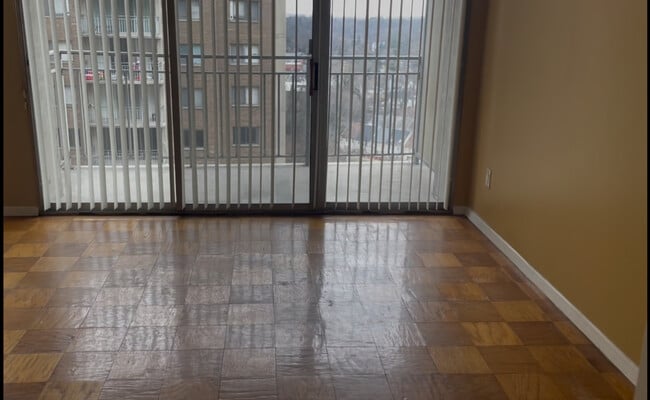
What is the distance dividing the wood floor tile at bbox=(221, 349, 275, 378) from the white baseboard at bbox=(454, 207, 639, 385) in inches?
49.0

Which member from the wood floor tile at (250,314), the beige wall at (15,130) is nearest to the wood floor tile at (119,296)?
the wood floor tile at (250,314)

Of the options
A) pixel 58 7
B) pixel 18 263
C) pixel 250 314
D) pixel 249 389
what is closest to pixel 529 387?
pixel 249 389

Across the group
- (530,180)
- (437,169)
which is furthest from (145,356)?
(437,169)

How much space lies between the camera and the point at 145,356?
2.07m

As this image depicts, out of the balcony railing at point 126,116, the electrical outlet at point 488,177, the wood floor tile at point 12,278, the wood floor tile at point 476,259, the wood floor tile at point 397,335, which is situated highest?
the balcony railing at point 126,116

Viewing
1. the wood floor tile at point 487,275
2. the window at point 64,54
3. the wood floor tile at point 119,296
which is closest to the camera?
the wood floor tile at point 119,296

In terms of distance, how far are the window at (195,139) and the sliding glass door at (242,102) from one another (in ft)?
0.04

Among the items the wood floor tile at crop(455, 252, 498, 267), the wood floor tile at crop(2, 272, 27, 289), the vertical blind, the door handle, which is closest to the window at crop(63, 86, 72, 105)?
the vertical blind

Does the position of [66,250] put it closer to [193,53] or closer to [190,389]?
[193,53]

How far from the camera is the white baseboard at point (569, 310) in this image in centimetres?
202

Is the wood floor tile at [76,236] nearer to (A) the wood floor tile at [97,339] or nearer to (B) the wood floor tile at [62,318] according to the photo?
Answer: (B) the wood floor tile at [62,318]

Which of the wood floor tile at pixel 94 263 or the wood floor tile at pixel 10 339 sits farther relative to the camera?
the wood floor tile at pixel 94 263

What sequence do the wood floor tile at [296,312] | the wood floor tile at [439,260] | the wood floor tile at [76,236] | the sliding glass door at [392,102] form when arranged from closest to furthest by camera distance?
the wood floor tile at [296,312]
the wood floor tile at [439,260]
the wood floor tile at [76,236]
the sliding glass door at [392,102]

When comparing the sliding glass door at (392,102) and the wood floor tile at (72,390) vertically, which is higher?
the sliding glass door at (392,102)
